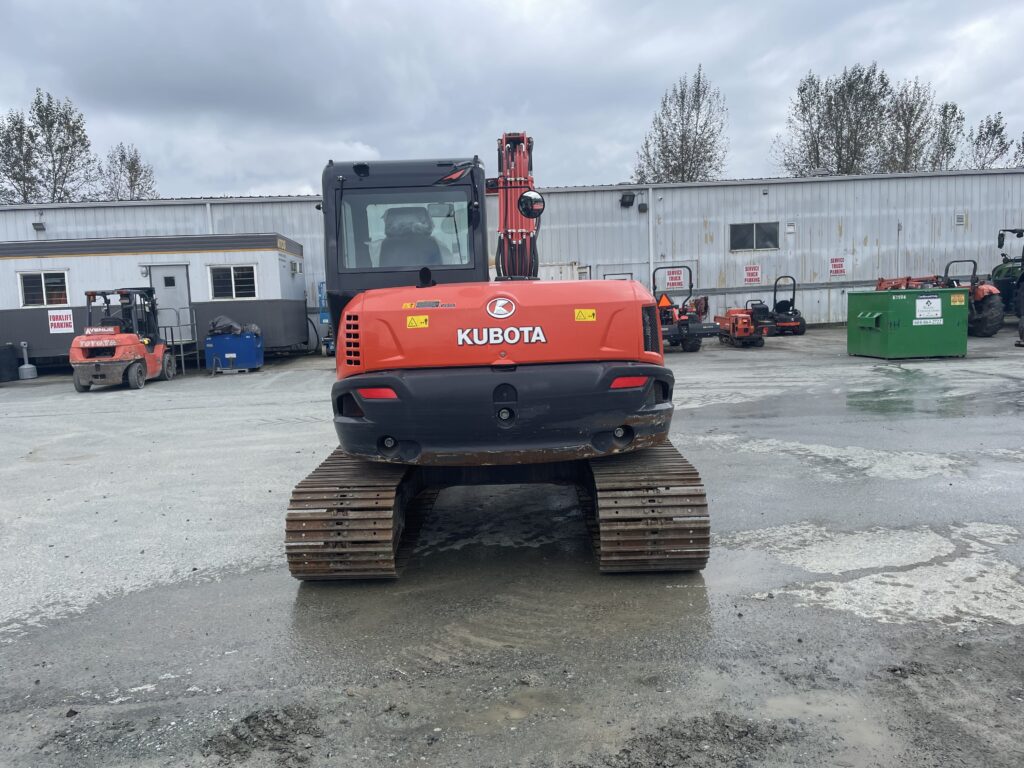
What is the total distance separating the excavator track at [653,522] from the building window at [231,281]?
18486 millimetres

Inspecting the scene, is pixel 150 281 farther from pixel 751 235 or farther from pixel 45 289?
pixel 751 235

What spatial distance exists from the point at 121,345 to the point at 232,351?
3410mm

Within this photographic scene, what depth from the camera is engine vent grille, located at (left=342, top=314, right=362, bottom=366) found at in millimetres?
4637

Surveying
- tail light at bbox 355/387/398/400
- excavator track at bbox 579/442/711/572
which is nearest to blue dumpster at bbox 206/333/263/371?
tail light at bbox 355/387/398/400

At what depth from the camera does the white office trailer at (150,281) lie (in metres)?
20.7

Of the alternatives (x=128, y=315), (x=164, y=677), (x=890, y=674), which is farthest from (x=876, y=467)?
(x=128, y=315)

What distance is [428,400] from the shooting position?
4.50m

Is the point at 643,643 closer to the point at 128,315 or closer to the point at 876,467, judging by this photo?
the point at 876,467

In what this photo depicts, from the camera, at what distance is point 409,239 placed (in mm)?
6133

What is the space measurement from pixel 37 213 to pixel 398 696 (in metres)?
26.8

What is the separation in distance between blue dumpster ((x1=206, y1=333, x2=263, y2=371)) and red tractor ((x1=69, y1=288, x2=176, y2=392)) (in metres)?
1.65

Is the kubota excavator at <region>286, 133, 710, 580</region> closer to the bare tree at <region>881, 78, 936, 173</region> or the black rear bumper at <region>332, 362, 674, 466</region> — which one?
the black rear bumper at <region>332, 362, 674, 466</region>

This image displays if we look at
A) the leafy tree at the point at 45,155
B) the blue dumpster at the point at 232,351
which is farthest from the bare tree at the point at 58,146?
the blue dumpster at the point at 232,351

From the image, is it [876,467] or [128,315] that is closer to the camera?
[876,467]
